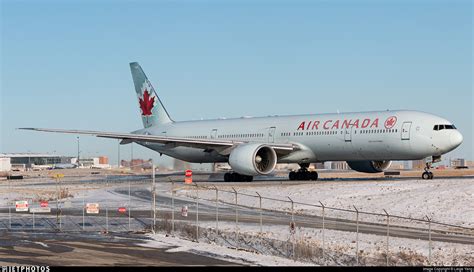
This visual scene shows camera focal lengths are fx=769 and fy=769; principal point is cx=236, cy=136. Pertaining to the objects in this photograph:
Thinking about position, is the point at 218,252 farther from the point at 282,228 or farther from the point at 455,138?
the point at 455,138

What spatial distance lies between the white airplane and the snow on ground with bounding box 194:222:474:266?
850 inches

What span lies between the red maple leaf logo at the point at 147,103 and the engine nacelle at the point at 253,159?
17.1 m

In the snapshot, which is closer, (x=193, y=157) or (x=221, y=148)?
(x=221, y=148)

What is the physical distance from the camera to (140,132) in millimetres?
71438

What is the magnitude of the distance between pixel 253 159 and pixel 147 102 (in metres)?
20.6

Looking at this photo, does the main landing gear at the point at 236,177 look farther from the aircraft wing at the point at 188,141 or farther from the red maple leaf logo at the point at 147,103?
the red maple leaf logo at the point at 147,103

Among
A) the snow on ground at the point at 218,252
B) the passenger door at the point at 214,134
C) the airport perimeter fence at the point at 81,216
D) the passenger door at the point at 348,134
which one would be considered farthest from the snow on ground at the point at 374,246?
the passenger door at the point at 214,134

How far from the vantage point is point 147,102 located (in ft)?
237

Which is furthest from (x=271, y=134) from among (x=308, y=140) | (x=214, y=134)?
(x=214, y=134)

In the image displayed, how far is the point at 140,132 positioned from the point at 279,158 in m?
18.1

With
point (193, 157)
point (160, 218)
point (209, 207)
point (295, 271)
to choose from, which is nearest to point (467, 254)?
point (295, 271)

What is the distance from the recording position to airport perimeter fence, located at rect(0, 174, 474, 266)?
24.5m

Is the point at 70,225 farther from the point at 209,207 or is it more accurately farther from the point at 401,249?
the point at 401,249

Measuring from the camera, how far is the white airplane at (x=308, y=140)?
50.7m
